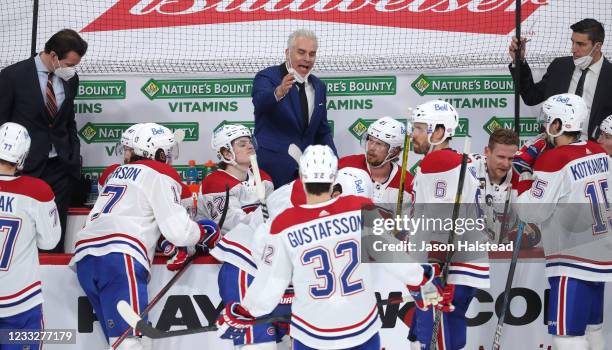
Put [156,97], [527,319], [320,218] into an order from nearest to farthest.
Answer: [320,218] → [527,319] → [156,97]

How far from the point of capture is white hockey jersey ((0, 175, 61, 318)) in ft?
17.7

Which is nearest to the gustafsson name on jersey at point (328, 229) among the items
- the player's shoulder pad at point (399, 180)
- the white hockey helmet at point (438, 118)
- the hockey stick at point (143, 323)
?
the hockey stick at point (143, 323)

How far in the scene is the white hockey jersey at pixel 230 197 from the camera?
20.0ft

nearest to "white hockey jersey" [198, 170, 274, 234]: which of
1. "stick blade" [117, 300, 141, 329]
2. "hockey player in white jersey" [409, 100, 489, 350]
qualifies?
"stick blade" [117, 300, 141, 329]

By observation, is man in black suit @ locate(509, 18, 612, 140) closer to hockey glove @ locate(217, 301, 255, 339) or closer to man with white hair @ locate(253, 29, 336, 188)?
man with white hair @ locate(253, 29, 336, 188)

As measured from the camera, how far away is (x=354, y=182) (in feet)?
17.4

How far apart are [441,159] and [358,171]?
43 centimetres

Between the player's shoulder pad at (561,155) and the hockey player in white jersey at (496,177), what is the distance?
10.8 inches

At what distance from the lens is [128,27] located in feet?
25.4

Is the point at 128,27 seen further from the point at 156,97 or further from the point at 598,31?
the point at 598,31

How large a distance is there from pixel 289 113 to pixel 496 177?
54.3 inches

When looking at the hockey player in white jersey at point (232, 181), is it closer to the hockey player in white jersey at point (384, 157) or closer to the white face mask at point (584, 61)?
the hockey player in white jersey at point (384, 157)

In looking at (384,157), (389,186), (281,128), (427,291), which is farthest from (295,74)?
(427,291)

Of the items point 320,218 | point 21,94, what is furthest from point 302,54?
point 320,218
